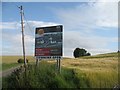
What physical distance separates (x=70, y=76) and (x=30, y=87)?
5.78ft

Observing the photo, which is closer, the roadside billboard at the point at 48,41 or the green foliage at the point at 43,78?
the green foliage at the point at 43,78

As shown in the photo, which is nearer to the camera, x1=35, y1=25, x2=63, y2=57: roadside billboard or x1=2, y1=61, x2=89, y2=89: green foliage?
x1=2, y1=61, x2=89, y2=89: green foliage

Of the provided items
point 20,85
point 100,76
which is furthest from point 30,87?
point 100,76

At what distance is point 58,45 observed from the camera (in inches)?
585

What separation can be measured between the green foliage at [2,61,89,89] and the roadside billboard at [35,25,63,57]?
0.67 m

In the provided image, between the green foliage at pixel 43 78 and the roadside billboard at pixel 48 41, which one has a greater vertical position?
the roadside billboard at pixel 48 41

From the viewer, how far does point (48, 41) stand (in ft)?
49.5

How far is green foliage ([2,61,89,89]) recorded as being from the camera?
14.1 m

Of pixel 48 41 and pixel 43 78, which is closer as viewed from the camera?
pixel 43 78

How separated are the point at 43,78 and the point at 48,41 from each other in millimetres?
1689

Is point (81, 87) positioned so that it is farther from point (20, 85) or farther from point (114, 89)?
point (20, 85)

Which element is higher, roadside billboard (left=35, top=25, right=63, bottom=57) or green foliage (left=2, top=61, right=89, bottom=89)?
roadside billboard (left=35, top=25, right=63, bottom=57)

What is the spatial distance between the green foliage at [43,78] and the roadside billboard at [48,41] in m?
0.67

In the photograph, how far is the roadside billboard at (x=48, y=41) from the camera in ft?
48.5
